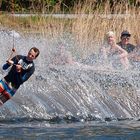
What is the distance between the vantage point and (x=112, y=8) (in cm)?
1998

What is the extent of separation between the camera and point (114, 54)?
16984 mm

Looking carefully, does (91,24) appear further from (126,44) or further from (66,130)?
(66,130)

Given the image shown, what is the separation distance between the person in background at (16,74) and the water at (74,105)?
0.45 m

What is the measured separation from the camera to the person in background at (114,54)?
662 inches

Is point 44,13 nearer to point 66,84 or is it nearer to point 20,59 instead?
point 66,84

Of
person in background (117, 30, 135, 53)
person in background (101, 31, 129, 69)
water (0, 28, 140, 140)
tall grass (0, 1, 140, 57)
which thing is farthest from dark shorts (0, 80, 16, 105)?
tall grass (0, 1, 140, 57)

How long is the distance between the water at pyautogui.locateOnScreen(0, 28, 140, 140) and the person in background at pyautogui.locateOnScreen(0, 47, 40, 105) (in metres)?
0.45

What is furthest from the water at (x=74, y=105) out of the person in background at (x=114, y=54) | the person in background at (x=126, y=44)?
the person in background at (x=126, y=44)

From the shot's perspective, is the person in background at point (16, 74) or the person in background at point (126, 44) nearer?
the person in background at point (16, 74)

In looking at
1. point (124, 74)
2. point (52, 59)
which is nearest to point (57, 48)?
point (52, 59)

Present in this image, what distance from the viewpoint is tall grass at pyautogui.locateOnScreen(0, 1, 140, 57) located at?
1866 cm

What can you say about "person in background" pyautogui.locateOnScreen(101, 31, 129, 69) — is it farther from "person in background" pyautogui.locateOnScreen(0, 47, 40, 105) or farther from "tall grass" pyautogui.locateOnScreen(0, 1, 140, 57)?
"person in background" pyautogui.locateOnScreen(0, 47, 40, 105)

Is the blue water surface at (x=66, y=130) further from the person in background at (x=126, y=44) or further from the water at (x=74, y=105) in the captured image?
the person in background at (x=126, y=44)

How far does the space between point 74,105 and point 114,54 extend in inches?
103
